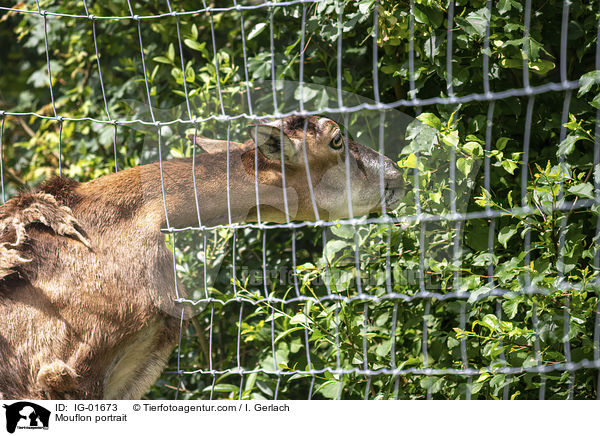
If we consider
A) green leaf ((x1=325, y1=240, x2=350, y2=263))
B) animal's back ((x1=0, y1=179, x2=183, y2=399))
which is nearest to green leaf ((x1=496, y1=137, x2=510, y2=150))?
green leaf ((x1=325, y1=240, x2=350, y2=263))

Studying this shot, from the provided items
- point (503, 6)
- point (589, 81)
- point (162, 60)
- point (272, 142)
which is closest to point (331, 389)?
point (272, 142)

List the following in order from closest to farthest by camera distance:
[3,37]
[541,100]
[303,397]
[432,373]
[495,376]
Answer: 1. [495,376]
2. [432,373]
3. [541,100]
4. [303,397]
5. [3,37]

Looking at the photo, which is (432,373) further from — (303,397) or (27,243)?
(27,243)

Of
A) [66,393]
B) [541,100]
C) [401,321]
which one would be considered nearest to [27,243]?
[66,393]

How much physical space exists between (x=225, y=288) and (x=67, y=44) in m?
2.53

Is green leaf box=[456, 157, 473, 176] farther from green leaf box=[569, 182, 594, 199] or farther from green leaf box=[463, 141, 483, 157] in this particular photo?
green leaf box=[569, 182, 594, 199]

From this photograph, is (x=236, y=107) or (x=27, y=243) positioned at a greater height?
(x=236, y=107)

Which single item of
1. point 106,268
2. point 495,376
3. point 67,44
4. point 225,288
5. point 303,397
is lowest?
point 303,397

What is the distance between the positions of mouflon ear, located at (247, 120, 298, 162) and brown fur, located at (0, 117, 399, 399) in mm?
55

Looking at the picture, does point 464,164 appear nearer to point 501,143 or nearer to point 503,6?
point 501,143

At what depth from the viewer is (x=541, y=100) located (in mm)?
3350

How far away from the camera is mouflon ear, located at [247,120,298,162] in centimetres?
329

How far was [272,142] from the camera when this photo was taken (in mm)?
3379
